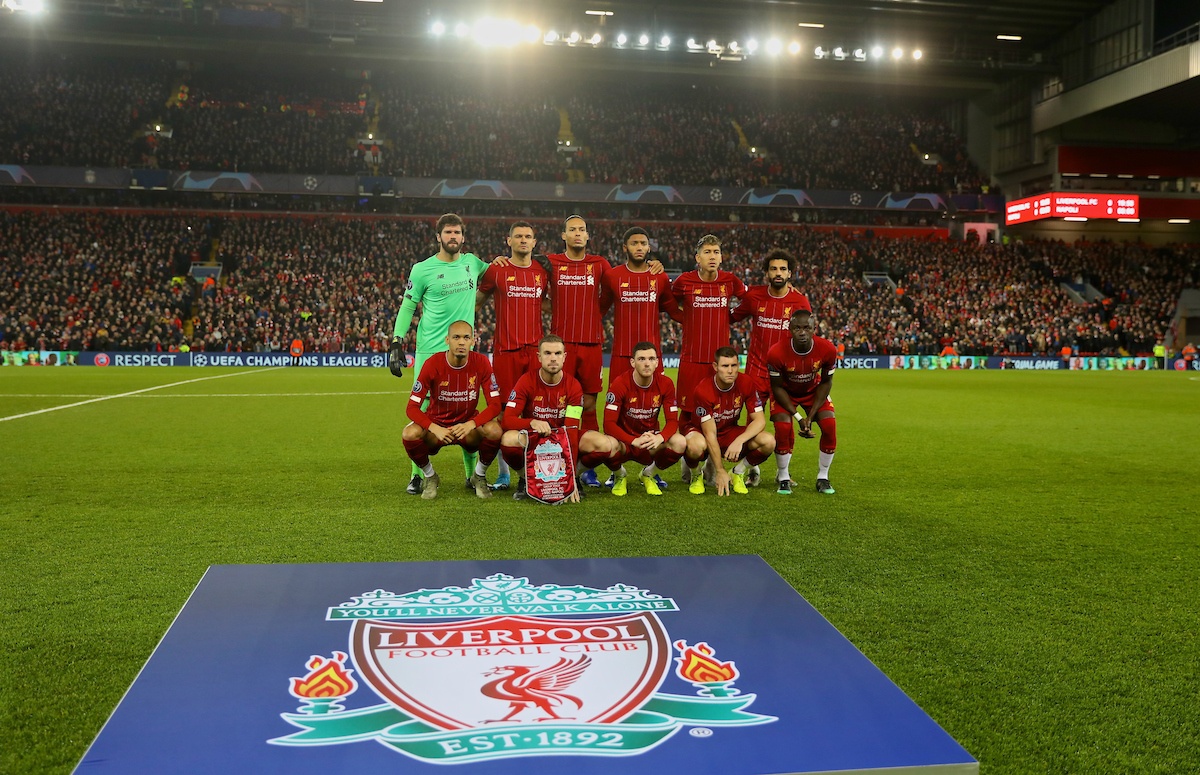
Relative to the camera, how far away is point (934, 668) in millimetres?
3318

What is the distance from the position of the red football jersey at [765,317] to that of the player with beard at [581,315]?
143cm

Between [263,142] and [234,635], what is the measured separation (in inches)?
1508

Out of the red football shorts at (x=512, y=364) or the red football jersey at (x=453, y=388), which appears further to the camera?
the red football shorts at (x=512, y=364)

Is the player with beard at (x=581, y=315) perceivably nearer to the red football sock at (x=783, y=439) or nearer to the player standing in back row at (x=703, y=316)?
the player standing in back row at (x=703, y=316)

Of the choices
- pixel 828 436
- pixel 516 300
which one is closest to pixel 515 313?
pixel 516 300

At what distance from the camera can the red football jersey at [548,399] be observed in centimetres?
703

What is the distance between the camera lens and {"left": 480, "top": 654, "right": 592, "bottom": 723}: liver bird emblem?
282cm

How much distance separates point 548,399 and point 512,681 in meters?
4.19

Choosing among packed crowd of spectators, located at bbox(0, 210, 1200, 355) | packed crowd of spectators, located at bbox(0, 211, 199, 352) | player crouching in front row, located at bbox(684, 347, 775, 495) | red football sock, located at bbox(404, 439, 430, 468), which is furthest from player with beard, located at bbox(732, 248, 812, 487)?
packed crowd of spectators, located at bbox(0, 211, 199, 352)

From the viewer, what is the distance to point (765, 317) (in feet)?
25.8

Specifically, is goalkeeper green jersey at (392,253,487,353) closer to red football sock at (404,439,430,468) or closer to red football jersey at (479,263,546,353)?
red football jersey at (479,263,546,353)

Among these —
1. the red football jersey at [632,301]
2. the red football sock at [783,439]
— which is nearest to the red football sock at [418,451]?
the red football jersey at [632,301]

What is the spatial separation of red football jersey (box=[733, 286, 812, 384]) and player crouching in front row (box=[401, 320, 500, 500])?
8.05ft

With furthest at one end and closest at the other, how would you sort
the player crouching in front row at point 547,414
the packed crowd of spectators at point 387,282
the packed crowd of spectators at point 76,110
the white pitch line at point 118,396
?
the packed crowd of spectators at point 76,110 → the packed crowd of spectators at point 387,282 → the white pitch line at point 118,396 → the player crouching in front row at point 547,414
